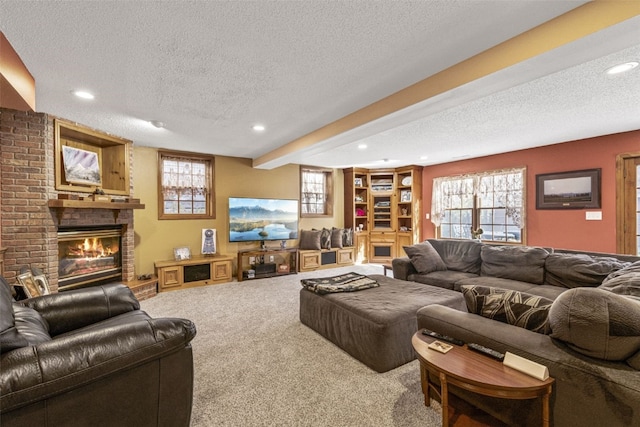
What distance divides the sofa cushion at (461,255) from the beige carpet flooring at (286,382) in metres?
2.11

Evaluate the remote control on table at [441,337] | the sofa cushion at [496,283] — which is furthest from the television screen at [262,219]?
the remote control on table at [441,337]

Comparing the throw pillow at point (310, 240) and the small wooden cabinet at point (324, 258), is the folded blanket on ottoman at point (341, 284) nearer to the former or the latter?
the small wooden cabinet at point (324, 258)

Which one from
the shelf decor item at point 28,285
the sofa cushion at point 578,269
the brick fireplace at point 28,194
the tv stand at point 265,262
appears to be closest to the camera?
the shelf decor item at point 28,285

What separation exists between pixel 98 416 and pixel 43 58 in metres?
2.46

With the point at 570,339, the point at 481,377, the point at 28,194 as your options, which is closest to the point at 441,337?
the point at 481,377

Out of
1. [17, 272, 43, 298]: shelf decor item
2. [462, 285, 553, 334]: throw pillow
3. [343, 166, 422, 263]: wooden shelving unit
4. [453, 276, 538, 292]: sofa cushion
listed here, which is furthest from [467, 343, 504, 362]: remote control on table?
[343, 166, 422, 263]: wooden shelving unit

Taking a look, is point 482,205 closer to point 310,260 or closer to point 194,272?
point 310,260

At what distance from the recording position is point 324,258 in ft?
20.9

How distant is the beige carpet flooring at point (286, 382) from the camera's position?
1701mm

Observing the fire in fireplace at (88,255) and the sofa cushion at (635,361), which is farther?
the fire in fireplace at (88,255)

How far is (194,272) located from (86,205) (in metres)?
1.94

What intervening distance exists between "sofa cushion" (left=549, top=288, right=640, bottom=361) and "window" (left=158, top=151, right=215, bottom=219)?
5.32 m

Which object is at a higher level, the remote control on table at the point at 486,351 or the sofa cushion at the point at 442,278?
the remote control on table at the point at 486,351

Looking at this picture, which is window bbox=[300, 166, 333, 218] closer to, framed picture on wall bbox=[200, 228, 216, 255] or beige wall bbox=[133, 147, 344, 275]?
beige wall bbox=[133, 147, 344, 275]
